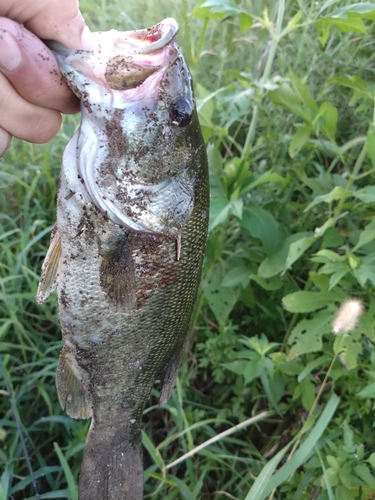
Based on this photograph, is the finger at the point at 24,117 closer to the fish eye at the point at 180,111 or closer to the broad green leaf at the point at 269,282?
the fish eye at the point at 180,111

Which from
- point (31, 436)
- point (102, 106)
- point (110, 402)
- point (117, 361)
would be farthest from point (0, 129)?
point (31, 436)

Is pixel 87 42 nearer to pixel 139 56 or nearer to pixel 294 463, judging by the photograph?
pixel 139 56

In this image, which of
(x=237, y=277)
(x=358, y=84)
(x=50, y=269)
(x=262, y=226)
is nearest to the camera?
(x=50, y=269)

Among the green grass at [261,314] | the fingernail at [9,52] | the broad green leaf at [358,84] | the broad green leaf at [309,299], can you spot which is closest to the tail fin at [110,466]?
the green grass at [261,314]

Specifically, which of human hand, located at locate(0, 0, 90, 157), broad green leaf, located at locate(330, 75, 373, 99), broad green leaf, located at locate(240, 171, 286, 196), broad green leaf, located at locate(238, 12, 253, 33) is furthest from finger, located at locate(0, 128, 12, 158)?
broad green leaf, located at locate(330, 75, 373, 99)

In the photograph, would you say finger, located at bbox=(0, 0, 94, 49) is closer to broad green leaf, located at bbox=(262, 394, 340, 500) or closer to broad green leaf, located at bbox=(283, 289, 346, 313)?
broad green leaf, located at bbox=(283, 289, 346, 313)

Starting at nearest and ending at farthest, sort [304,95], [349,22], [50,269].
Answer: [50,269] → [349,22] → [304,95]

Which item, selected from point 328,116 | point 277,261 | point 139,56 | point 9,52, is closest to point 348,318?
point 277,261
